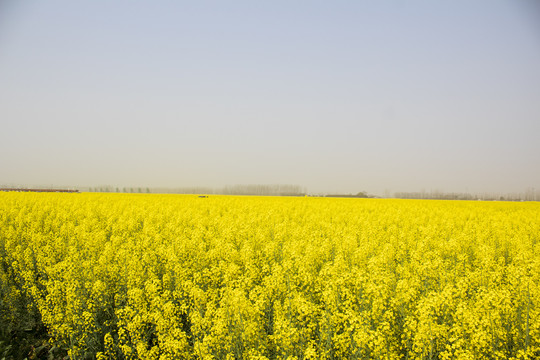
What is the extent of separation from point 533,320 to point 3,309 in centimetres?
1368

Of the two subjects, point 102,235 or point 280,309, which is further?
point 102,235

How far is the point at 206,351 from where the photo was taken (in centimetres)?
471

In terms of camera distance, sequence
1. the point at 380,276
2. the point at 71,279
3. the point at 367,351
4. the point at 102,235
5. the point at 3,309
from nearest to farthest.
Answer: the point at 367,351, the point at 380,276, the point at 71,279, the point at 3,309, the point at 102,235

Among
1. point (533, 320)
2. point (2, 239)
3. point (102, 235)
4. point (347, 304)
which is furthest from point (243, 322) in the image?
point (2, 239)

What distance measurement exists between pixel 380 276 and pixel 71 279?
8.10 meters

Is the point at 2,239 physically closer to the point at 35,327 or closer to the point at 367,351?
the point at 35,327

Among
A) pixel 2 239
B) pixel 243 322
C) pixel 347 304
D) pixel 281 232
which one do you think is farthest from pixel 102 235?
pixel 347 304

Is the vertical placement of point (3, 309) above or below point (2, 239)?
below

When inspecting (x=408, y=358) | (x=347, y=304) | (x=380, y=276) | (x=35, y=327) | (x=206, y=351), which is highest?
(x=380, y=276)

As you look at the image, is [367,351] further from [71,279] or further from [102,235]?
[102,235]

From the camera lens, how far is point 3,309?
28.9 feet

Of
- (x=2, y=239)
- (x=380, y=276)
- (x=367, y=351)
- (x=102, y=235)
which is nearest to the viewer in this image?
(x=367, y=351)

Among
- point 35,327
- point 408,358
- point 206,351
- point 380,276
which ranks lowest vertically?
point 35,327

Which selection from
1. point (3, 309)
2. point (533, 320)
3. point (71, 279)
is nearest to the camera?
point (533, 320)
